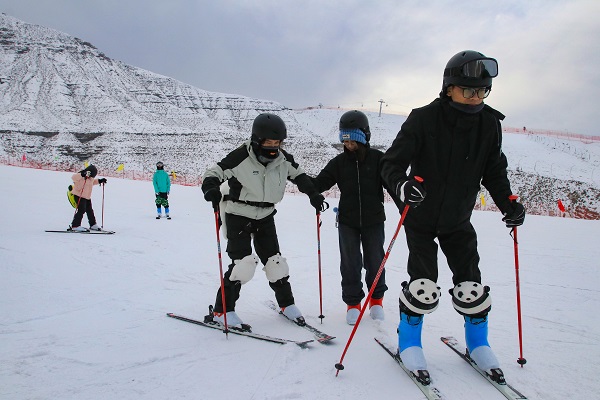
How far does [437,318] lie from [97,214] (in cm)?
1105

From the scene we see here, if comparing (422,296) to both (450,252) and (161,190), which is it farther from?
(161,190)

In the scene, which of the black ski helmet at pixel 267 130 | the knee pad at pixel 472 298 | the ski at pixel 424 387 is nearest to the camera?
the ski at pixel 424 387

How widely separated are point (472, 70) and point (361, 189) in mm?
A: 1685

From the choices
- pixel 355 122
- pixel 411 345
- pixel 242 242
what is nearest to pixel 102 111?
pixel 242 242

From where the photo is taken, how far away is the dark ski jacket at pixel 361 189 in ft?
13.2

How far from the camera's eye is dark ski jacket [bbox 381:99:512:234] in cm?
275

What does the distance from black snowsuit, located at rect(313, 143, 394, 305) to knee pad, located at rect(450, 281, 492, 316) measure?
4.27 ft

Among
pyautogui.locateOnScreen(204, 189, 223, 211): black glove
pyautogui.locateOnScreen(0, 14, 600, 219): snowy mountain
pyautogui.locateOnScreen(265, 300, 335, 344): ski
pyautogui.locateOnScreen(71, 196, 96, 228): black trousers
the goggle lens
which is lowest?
pyautogui.locateOnScreen(265, 300, 335, 344): ski

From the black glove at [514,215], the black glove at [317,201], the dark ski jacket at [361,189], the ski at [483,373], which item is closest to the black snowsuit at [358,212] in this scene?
the dark ski jacket at [361,189]

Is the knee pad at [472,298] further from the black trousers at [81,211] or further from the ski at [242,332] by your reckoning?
the black trousers at [81,211]

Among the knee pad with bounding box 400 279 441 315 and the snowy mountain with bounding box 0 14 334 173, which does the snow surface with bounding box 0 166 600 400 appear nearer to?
the knee pad with bounding box 400 279 441 315

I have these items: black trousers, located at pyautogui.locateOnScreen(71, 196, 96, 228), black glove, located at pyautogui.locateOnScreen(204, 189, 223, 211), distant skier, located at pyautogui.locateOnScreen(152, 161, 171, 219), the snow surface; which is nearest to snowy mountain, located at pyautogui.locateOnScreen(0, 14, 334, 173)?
distant skier, located at pyautogui.locateOnScreen(152, 161, 171, 219)

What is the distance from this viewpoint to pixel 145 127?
69.7 meters

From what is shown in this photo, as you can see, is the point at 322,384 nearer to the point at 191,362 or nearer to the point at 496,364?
the point at 191,362
